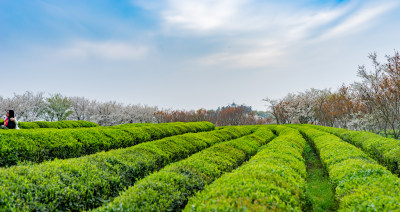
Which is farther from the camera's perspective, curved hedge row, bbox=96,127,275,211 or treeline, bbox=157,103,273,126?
treeline, bbox=157,103,273,126

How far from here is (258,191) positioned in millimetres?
4543

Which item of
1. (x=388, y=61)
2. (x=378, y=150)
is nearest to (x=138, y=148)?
(x=378, y=150)

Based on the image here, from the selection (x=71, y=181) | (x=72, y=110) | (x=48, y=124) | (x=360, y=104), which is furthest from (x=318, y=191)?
(x=72, y=110)

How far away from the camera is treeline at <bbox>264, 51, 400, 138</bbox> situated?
1704cm

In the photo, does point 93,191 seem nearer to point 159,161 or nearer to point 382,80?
point 159,161

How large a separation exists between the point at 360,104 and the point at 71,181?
94.9 feet

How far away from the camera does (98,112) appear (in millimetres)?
55219

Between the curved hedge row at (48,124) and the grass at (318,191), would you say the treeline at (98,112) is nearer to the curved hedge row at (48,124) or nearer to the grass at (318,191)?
the curved hedge row at (48,124)

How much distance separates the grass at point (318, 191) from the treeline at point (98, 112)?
158 feet

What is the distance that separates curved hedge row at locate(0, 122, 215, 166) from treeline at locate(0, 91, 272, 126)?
38.9 meters

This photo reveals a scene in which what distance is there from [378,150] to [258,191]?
9.15 m

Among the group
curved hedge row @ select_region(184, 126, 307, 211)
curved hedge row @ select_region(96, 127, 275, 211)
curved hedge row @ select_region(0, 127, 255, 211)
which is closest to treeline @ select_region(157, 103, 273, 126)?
curved hedge row @ select_region(96, 127, 275, 211)

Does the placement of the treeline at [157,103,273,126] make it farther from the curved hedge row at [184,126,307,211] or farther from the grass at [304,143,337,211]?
the curved hedge row at [184,126,307,211]

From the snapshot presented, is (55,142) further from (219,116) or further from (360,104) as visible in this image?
(219,116)
